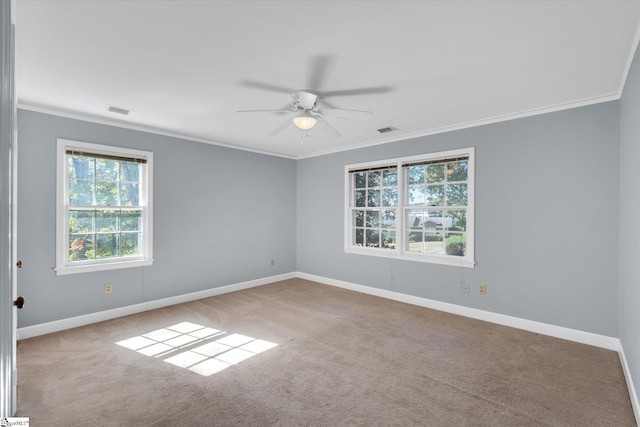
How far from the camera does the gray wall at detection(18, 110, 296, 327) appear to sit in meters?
3.41

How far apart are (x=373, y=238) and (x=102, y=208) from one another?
3.95 meters

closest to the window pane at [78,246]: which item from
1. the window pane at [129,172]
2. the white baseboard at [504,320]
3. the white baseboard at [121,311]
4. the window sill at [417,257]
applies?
the white baseboard at [121,311]

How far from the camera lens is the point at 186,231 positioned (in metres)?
4.70

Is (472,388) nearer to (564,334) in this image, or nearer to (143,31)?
(564,334)

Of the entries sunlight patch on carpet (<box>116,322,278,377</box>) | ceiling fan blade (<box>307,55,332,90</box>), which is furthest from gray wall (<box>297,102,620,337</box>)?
sunlight patch on carpet (<box>116,322,278,377</box>)

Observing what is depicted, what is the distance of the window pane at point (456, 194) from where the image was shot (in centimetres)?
417

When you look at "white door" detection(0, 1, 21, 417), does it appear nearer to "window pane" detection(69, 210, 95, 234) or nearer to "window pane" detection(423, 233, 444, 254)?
"window pane" detection(69, 210, 95, 234)

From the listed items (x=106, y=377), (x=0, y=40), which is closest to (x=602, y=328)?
(x=106, y=377)

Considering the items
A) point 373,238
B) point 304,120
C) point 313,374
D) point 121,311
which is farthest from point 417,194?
point 121,311

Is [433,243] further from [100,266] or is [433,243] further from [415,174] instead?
[100,266]

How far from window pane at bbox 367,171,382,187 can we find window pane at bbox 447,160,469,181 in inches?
46.0

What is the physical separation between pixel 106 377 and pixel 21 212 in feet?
7.01

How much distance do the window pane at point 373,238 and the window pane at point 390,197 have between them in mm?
526

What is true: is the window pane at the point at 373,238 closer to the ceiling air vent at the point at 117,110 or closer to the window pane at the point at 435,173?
the window pane at the point at 435,173
